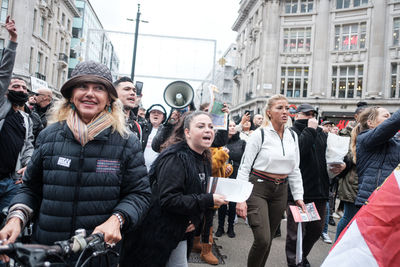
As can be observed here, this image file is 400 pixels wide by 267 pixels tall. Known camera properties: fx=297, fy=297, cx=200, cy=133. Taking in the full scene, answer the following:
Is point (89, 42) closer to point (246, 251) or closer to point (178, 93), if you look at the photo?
point (178, 93)

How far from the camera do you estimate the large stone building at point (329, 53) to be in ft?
82.2

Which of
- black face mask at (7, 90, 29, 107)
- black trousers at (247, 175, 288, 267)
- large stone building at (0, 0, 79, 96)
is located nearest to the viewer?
black trousers at (247, 175, 288, 267)

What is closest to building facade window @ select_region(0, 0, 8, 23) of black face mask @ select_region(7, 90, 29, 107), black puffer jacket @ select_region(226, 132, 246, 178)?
black puffer jacket @ select_region(226, 132, 246, 178)

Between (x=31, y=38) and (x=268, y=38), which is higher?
(x=268, y=38)

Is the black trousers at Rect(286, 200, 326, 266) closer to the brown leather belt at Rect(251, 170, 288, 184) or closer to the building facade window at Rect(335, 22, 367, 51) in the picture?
the brown leather belt at Rect(251, 170, 288, 184)

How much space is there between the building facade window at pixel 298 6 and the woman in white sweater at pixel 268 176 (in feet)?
94.3

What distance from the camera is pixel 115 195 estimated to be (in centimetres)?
191

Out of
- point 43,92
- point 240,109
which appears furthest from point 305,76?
point 43,92

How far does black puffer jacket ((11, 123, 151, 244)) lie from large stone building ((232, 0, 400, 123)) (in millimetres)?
27464

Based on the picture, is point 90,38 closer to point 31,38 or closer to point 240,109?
point 31,38

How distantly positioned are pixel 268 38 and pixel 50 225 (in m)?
30.0

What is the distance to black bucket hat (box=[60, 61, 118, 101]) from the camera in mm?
1924

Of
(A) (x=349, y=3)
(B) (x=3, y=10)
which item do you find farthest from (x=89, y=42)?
(A) (x=349, y=3)

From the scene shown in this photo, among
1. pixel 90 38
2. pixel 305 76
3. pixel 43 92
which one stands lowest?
pixel 43 92
